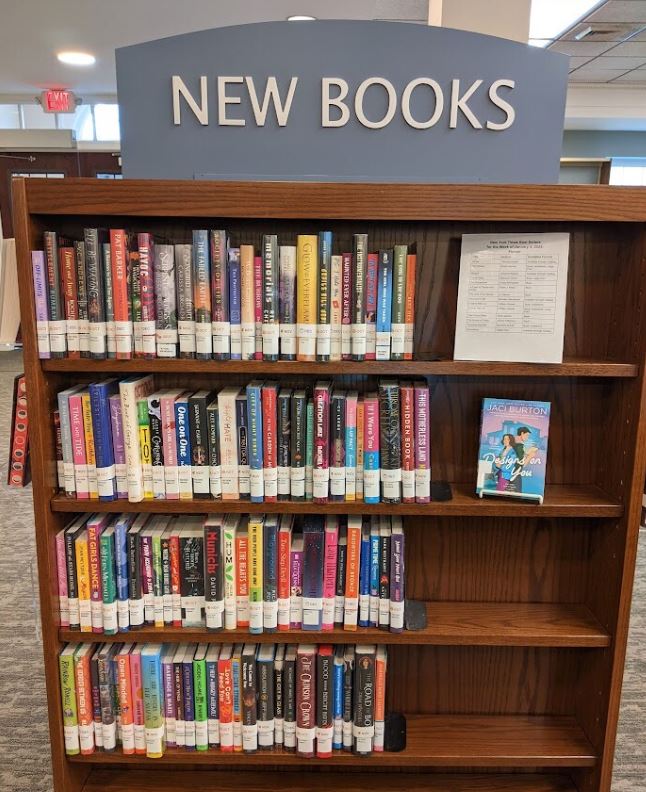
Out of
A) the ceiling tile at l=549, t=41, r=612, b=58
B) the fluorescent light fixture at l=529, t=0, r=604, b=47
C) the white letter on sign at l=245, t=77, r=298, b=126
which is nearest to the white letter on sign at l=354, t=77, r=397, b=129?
the white letter on sign at l=245, t=77, r=298, b=126

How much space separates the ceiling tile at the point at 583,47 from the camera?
5555 millimetres

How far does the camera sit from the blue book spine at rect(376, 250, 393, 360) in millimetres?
1383

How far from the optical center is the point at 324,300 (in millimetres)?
1397

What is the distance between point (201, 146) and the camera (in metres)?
1.53

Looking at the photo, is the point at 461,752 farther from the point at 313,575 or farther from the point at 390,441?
the point at 390,441

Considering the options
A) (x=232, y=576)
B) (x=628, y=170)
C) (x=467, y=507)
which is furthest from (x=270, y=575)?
(x=628, y=170)

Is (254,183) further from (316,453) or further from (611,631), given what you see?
(611,631)

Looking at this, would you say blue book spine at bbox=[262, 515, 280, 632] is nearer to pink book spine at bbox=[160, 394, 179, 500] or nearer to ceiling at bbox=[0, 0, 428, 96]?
pink book spine at bbox=[160, 394, 179, 500]

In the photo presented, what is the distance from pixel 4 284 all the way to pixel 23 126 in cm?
760

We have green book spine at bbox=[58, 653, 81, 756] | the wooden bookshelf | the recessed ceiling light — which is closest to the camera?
the wooden bookshelf

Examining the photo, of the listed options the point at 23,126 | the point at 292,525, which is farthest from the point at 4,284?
the point at 23,126

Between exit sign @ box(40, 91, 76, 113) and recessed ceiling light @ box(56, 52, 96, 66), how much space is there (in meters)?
1.30

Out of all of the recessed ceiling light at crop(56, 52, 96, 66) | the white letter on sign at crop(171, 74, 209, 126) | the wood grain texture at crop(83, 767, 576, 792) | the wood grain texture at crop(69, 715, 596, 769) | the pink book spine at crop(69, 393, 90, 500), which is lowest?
the wood grain texture at crop(83, 767, 576, 792)

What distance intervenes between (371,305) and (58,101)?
6.85 metres
